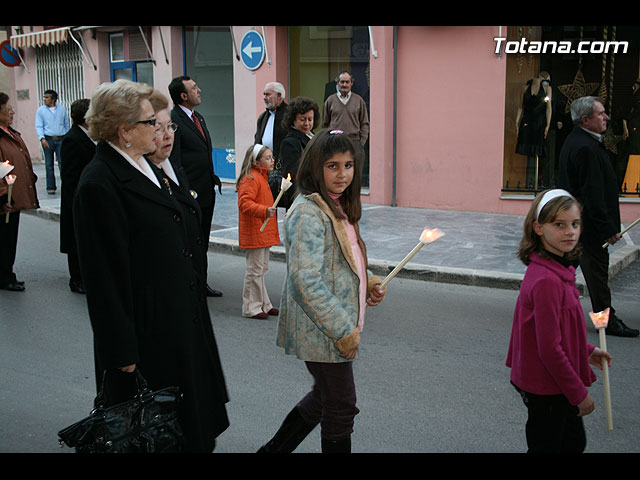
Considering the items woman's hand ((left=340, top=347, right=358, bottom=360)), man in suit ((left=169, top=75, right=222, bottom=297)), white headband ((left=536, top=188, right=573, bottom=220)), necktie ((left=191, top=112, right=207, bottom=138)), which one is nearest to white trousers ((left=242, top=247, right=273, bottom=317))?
man in suit ((left=169, top=75, right=222, bottom=297))

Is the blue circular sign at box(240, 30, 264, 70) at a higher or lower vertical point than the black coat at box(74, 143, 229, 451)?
higher

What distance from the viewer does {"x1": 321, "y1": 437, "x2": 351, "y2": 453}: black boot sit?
10.7 feet

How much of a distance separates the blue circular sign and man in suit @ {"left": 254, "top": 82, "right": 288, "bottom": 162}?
6.58 metres

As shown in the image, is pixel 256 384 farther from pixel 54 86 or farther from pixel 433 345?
pixel 54 86

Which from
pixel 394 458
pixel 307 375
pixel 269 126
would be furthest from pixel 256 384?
pixel 269 126

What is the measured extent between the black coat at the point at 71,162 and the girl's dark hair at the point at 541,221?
551 cm

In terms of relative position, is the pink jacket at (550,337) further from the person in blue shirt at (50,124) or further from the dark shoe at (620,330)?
the person in blue shirt at (50,124)

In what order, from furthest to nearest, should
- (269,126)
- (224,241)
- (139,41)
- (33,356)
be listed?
(139,41)
(224,241)
(269,126)
(33,356)

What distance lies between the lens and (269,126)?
8.42 meters

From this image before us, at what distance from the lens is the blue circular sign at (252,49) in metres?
14.7

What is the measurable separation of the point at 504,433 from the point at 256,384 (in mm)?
1733

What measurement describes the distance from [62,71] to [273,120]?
15.1 m

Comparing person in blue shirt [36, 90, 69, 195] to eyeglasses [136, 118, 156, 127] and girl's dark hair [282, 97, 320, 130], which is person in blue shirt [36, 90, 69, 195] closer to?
girl's dark hair [282, 97, 320, 130]
